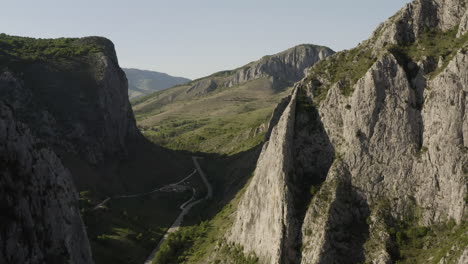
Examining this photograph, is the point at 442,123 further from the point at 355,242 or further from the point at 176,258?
the point at 176,258

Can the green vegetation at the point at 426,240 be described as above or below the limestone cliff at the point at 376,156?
below

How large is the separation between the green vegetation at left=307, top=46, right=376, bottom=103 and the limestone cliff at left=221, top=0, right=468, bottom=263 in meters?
0.29

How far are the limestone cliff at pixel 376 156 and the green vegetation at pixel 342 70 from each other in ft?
0.95

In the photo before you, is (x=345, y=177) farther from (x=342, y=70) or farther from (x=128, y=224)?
(x=128, y=224)

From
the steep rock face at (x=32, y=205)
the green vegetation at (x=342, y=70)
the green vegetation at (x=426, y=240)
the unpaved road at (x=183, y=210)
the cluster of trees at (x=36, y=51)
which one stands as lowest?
the unpaved road at (x=183, y=210)

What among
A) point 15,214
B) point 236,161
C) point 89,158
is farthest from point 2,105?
point 236,161

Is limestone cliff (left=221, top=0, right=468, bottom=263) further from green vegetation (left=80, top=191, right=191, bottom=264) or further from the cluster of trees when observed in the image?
the cluster of trees

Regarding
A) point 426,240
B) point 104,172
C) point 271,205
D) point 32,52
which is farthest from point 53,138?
point 426,240

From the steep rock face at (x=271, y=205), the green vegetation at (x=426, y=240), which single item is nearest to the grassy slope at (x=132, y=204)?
the steep rock face at (x=271, y=205)

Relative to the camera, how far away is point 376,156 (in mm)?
68375

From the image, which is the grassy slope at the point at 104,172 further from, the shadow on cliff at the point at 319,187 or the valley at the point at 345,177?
the shadow on cliff at the point at 319,187

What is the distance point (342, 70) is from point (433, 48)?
17170 mm

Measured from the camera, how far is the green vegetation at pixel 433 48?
225ft

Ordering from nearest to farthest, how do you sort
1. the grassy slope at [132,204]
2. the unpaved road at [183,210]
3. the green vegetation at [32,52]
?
the grassy slope at [132,204], the unpaved road at [183,210], the green vegetation at [32,52]
